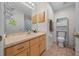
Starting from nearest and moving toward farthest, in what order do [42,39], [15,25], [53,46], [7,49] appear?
1. [7,49]
2. [15,25]
3. [53,46]
4. [42,39]

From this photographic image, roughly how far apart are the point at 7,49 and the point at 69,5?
1.12 m

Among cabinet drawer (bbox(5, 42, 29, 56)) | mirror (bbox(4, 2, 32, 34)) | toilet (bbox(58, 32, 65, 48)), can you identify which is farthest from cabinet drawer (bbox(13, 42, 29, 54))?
toilet (bbox(58, 32, 65, 48))

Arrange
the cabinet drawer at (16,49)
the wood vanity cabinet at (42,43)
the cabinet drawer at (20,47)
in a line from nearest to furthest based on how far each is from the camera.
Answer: the cabinet drawer at (16,49) → the cabinet drawer at (20,47) → the wood vanity cabinet at (42,43)

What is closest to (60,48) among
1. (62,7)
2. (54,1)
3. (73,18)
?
(73,18)

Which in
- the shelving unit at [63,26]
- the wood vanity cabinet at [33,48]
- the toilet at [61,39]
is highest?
the shelving unit at [63,26]

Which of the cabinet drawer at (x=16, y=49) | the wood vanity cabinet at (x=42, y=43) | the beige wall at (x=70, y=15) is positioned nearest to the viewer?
the cabinet drawer at (x=16, y=49)

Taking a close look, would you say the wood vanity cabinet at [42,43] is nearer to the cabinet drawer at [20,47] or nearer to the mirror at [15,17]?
the mirror at [15,17]

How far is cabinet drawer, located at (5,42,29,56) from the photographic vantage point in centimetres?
96

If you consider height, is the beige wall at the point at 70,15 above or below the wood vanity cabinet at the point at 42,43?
above

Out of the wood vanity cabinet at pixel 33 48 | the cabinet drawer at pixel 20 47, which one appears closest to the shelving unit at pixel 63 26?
the wood vanity cabinet at pixel 33 48

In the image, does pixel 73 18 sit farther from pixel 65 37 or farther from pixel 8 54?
pixel 8 54

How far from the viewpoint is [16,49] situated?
1079mm

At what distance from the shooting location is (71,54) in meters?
1.29

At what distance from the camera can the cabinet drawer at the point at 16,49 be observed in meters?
0.96
